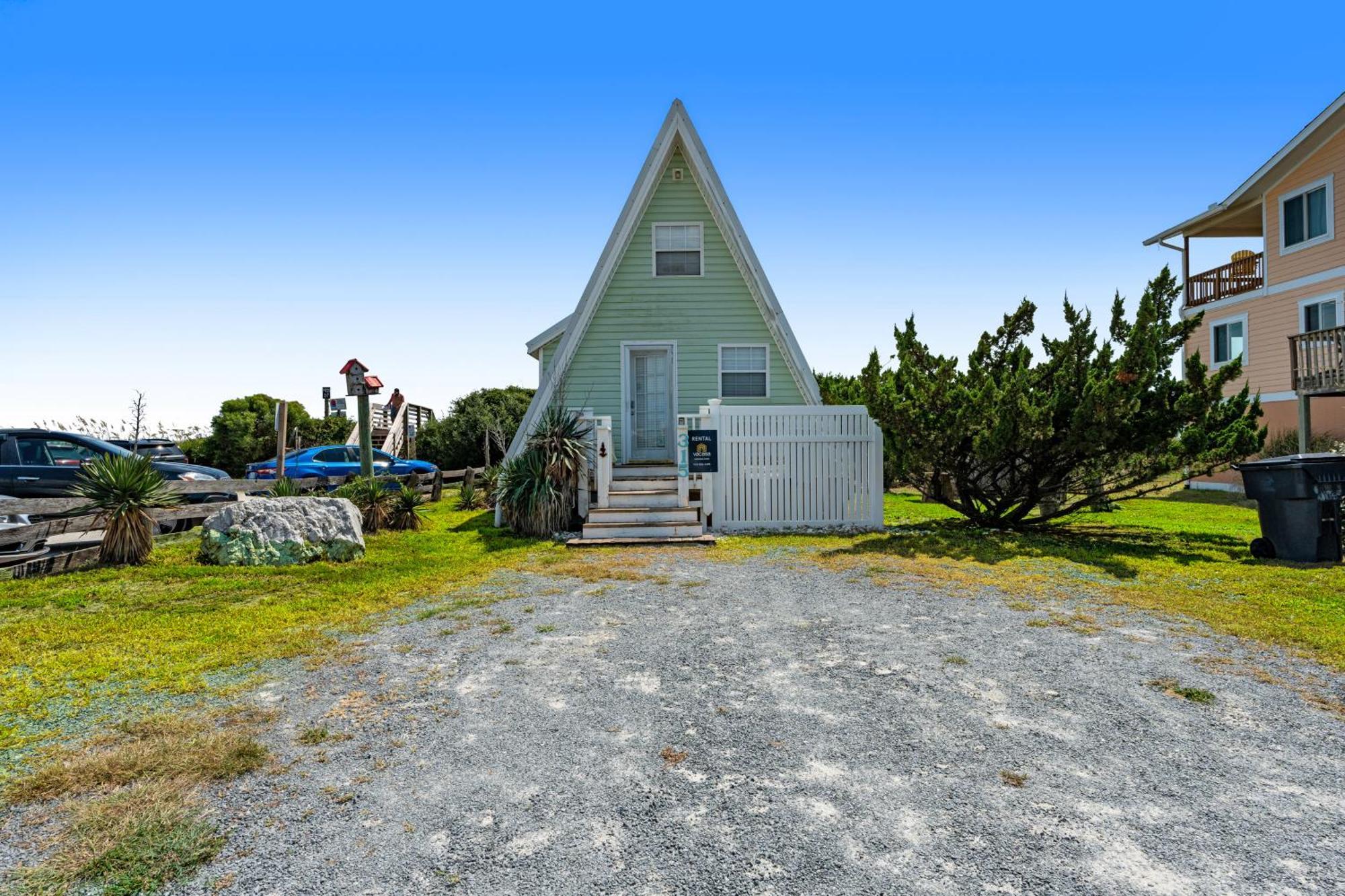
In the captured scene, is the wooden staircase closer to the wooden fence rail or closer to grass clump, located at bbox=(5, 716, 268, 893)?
the wooden fence rail

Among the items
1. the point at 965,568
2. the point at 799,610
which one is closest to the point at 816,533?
the point at 965,568

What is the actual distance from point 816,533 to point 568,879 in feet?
31.5

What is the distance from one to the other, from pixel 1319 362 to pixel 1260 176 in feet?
22.5

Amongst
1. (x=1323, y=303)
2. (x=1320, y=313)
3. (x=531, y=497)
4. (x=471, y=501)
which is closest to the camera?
(x=531, y=497)

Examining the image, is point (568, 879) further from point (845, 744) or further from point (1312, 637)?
point (1312, 637)

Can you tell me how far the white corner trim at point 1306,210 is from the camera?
60.7ft

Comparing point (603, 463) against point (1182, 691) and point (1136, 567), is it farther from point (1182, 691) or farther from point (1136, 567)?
point (1182, 691)

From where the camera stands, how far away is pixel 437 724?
159 inches

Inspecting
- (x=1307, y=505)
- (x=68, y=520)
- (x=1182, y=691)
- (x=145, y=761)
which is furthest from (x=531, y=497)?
(x=1307, y=505)

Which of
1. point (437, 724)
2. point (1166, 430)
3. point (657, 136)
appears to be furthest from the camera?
point (657, 136)

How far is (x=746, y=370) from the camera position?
47.5 feet

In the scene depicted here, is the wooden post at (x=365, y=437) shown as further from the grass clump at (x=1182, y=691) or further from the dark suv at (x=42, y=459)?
the grass clump at (x=1182, y=691)

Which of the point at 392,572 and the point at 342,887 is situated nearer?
the point at 342,887

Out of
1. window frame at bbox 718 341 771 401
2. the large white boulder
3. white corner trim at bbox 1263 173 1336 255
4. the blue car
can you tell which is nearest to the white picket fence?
window frame at bbox 718 341 771 401
